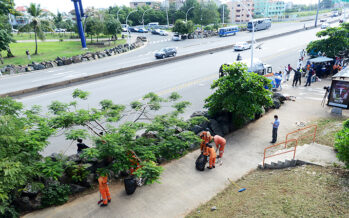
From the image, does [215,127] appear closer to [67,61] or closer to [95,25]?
[67,61]

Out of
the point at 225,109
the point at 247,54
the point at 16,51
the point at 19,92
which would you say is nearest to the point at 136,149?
the point at 225,109

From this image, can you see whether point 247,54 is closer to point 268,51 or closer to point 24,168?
point 268,51

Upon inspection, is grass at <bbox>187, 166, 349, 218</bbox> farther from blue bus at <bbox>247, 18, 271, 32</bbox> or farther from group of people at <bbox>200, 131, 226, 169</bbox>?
blue bus at <bbox>247, 18, 271, 32</bbox>

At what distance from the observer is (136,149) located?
7844 mm

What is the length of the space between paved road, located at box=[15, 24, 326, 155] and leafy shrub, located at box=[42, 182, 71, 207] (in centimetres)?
299

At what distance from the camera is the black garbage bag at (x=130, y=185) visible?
8.12 m

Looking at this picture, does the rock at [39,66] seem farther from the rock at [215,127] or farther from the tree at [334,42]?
the tree at [334,42]

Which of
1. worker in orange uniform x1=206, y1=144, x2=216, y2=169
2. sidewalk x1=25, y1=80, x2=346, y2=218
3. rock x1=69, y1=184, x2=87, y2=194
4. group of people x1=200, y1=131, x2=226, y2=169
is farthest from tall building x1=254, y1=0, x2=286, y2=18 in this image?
rock x1=69, y1=184, x2=87, y2=194

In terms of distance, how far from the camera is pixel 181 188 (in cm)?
852

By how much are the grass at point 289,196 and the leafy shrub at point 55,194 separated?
13.8 feet

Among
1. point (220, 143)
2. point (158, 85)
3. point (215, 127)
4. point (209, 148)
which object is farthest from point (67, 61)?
point (209, 148)

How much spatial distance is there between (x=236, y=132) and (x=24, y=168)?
9.43 meters

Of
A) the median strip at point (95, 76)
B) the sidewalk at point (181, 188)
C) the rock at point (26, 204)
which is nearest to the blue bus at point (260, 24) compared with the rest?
the median strip at point (95, 76)

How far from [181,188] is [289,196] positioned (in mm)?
3397
